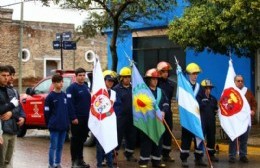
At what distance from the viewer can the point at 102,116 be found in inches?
398

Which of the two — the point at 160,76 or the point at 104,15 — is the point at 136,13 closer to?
the point at 104,15

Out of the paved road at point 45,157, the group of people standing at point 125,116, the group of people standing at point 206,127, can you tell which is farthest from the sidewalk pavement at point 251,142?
the group of people standing at point 125,116

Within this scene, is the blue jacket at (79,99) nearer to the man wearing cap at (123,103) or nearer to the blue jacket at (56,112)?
the blue jacket at (56,112)

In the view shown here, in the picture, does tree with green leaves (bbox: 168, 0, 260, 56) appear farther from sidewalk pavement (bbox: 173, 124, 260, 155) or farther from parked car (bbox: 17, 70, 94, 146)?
parked car (bbox: 17, 70, 94, 146)

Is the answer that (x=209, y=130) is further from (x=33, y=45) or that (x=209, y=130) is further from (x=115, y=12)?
(x=33, y=45)

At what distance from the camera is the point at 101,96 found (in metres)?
10.1

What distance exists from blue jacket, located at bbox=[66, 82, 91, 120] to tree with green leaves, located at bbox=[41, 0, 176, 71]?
6.54 m

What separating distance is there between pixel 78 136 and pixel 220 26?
5.50 meters

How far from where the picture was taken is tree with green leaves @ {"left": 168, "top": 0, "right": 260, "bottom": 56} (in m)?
13.2

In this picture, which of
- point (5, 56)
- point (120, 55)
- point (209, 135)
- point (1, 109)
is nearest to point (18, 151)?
point (209, 135)

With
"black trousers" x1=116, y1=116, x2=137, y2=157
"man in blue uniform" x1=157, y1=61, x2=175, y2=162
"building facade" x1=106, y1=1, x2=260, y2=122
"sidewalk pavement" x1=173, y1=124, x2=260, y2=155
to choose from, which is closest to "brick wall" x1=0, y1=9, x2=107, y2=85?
"building facade" x1=106, y1=1, x2=260, y2=122

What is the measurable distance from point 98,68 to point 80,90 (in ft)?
1.78

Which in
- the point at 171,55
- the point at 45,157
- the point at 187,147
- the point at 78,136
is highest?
the point at 171,55

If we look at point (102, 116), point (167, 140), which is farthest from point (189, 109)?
point (102, 116)
